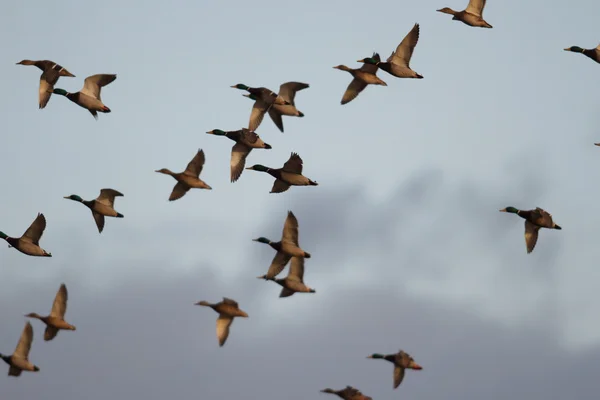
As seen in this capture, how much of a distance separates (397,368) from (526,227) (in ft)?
30.9

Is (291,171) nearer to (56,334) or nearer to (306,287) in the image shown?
(306,287)

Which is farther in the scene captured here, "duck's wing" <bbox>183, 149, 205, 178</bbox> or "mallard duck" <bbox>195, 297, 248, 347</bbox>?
"duck's wing" <bbox>183, 149, 205, 178</bbox>

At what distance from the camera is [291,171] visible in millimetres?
64125

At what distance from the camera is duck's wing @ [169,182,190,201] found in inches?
2496

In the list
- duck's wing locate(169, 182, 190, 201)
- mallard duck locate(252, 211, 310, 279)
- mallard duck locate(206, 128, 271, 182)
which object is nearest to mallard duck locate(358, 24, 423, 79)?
mallard duck locate(206, 128, 271, 182)

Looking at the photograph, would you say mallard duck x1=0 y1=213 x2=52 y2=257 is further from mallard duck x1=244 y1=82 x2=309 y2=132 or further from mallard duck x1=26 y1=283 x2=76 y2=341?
mallard duck x1=244 y1=82 x2=309 y2=132

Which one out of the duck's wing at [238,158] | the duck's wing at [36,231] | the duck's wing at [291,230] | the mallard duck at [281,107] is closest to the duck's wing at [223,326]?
the duck's wing at [291,230]

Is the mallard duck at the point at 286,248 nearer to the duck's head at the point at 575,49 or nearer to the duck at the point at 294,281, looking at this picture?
the duck at the point at 294,281

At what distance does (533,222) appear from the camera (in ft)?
210

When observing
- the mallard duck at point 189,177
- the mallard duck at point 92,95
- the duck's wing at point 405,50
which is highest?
the duck's wing at point 405,50

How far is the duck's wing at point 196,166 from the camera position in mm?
63500

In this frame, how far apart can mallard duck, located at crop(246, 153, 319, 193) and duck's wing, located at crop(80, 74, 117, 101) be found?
8.38 m

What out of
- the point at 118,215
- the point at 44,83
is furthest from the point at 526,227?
the point at 44,83

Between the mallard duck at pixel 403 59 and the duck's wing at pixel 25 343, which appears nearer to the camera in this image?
the duck's wing at pixel 25 343
